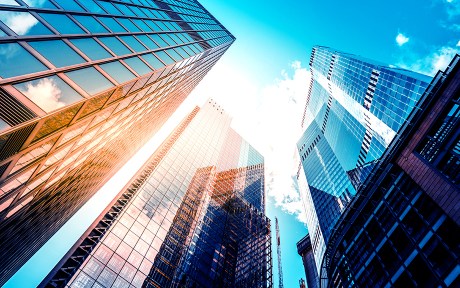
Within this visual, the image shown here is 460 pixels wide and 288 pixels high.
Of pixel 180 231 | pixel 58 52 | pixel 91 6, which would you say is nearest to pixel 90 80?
pixel 58 52

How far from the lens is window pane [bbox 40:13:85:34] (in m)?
9.39

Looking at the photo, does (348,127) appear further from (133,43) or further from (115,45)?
(115,45)

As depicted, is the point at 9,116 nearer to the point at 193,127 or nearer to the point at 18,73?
the point at 18,73

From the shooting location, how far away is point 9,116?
723 centimetres

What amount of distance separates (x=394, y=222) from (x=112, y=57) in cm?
2989

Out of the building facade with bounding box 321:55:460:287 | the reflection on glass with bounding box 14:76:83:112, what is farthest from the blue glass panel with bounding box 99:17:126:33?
the building facade with bounding box 321:55:460:287

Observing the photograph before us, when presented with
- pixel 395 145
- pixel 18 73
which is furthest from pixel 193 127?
pixel 18 73

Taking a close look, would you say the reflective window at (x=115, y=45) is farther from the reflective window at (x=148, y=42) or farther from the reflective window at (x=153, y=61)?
the reflective window at (x=148, y=42)

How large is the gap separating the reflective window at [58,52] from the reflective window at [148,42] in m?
7.00

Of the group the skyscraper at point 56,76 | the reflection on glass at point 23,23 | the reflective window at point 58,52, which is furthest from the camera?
the reflective window at point 58,52

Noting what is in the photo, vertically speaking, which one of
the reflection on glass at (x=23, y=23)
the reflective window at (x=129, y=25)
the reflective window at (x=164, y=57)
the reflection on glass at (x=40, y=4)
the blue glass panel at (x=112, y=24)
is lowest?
the reflection on glass at (x=23, y=23)

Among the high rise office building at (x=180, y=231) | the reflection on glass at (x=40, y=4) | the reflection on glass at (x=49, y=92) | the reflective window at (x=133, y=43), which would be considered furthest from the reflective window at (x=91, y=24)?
the high rise office building at (x=180, y=231)

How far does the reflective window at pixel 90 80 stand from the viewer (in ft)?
31.0

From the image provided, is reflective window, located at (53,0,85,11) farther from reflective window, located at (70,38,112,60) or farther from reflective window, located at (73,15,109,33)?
reflective window, located at (70,38,112,60)
